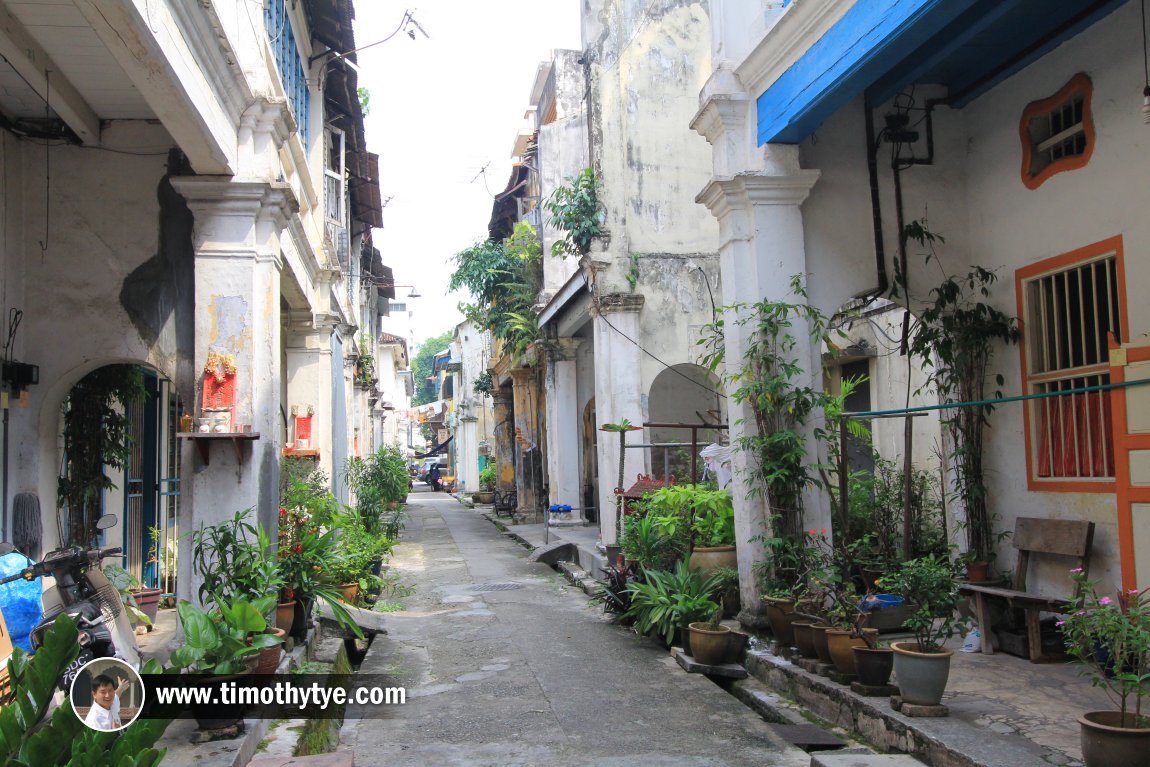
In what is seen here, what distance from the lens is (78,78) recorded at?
6.64 m

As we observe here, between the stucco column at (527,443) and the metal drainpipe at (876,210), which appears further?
the stucco column at (527,443)

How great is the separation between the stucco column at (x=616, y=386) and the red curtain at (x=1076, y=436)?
6283mm

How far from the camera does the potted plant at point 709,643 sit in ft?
24.5

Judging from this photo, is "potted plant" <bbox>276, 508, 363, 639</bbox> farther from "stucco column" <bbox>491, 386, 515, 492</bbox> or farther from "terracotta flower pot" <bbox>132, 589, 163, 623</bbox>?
"stucco column" <bbox>491, 386, 515, 492</bbox>

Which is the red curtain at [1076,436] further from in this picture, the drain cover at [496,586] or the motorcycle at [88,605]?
the drain cover at [496,586]

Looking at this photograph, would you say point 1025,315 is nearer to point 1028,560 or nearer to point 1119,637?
point 1028,560

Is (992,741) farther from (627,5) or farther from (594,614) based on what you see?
(627,5)

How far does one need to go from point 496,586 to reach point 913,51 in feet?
28.8

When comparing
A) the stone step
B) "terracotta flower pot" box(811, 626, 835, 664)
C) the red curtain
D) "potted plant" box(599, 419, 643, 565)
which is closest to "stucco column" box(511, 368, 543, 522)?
"potted plant" box(599, 419, 643, 565)

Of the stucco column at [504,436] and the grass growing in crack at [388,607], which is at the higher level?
the stucco column at [504,436]

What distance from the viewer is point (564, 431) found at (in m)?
18.2

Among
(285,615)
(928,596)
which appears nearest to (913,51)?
(928,596)

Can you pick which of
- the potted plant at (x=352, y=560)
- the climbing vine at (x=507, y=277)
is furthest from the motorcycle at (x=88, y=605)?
the climbing vine at (x=507, y=277)

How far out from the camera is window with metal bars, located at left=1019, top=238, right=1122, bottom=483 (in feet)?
22.9
